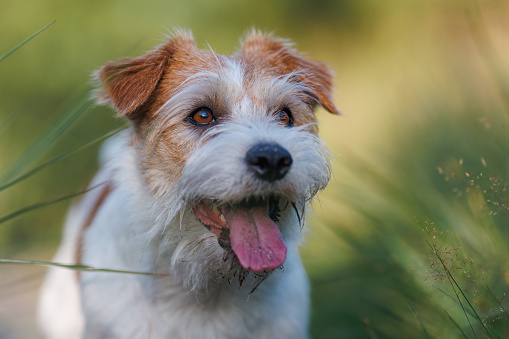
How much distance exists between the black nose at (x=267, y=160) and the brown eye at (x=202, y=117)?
0.45 metres

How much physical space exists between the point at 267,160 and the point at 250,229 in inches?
12.5

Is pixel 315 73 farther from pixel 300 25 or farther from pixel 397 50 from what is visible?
pixel 300 25

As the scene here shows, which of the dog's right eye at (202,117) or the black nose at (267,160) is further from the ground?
the black nose at (267,160)

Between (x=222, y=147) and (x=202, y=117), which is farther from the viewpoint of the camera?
(x=202, y=117)

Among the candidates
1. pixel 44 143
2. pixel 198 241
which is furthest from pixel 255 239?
pixel 44 143

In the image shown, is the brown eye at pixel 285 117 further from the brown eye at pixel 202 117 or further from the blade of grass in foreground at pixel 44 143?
the blade of grass in foreground at pixel 44 143

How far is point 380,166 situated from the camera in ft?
11.3

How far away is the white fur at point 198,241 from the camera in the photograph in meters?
2.20

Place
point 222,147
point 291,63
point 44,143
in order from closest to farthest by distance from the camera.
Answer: point 44,143 → point 222,147 → point 291,63

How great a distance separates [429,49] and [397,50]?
2753 millimetres

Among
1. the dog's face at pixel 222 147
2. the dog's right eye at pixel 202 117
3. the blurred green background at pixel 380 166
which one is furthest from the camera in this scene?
the dog's right eye at pixel 202 117

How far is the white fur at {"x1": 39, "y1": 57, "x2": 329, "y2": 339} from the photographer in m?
2.20

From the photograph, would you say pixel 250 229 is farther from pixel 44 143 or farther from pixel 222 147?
pixel 44 143

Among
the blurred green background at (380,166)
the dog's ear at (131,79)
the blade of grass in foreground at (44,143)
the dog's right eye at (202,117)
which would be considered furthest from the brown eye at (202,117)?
the blade of grass in foreground at (44,143)
